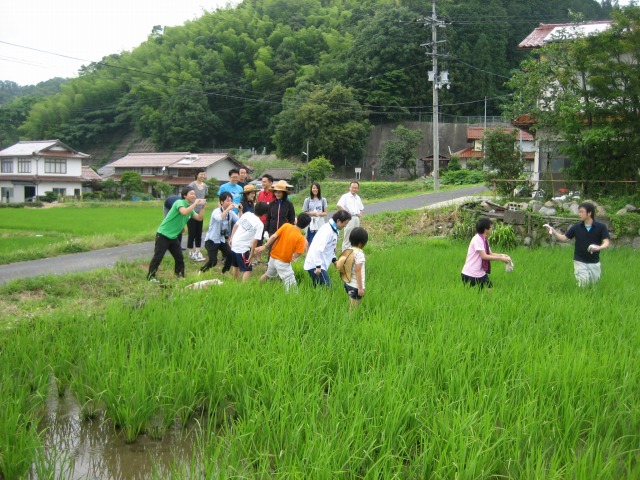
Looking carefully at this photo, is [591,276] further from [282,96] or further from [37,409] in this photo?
[282,96]

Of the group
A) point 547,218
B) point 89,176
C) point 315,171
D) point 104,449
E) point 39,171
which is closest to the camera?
point 104,449

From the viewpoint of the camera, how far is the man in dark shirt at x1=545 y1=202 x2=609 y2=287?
22.6 feet

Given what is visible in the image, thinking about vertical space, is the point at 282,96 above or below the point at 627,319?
above

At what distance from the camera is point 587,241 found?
6930 mm

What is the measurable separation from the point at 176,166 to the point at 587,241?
42.7 meters

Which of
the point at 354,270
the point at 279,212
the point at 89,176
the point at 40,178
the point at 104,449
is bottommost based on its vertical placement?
the point at 104,449

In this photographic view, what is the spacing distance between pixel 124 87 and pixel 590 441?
6524cm

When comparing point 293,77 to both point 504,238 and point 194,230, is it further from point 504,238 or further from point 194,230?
point 194,230

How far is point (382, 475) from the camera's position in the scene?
9.45 ft

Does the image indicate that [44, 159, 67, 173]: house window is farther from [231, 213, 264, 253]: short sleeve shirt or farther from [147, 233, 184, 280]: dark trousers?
[231, 213, 264, 253]: short sleeve shirt

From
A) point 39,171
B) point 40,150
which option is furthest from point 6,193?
point 40,150

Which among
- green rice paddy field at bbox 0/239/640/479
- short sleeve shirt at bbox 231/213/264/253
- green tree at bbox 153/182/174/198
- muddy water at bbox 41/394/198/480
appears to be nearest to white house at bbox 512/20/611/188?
short sleeve shirt at bbox 231/213/264/253

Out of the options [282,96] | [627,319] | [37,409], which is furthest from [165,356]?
[282,96]

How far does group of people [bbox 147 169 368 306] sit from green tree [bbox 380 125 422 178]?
3031 centimetres
